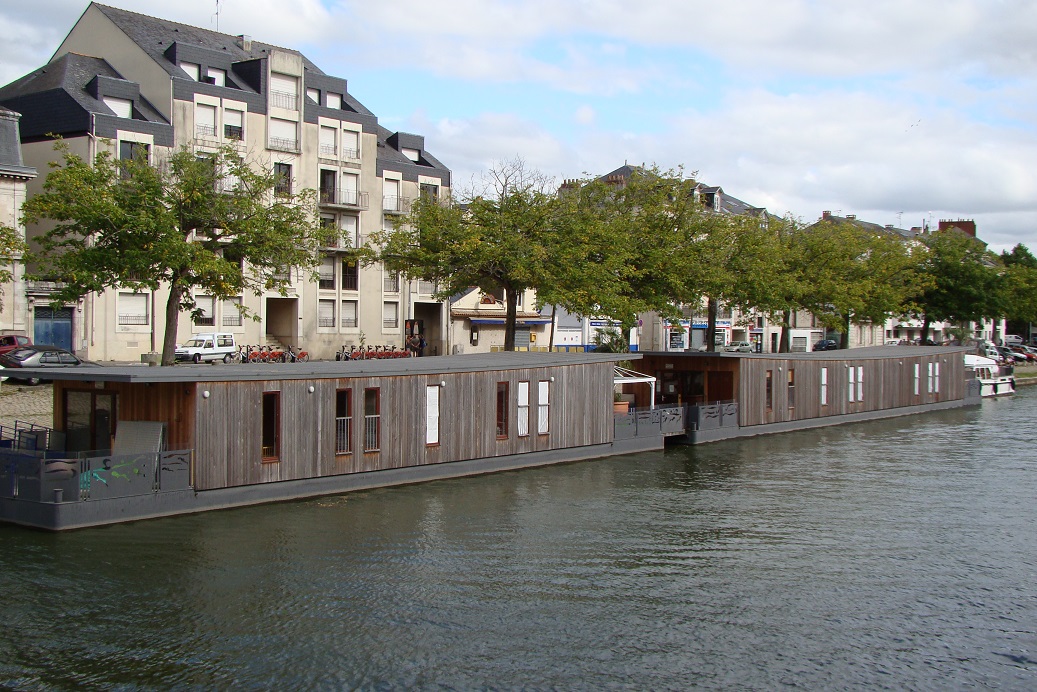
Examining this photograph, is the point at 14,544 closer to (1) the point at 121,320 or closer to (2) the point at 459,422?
(2) the point at 459,422

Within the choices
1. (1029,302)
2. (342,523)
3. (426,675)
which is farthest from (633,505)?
(1029,302)

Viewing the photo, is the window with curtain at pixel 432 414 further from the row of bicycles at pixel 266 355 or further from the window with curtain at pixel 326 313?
the window with curtain at pixel 326 313

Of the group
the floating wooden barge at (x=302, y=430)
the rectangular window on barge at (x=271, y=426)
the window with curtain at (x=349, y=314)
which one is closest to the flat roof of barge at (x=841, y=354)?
the floating wooden barge at (x=302, y=430)

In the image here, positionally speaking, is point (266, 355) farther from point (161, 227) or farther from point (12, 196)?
point (161, 227)

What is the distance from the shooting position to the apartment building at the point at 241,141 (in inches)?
2109

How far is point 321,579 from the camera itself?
19.2 metres

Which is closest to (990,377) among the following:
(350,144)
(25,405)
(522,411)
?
(350,144)

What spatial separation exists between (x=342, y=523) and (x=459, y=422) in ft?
22.8

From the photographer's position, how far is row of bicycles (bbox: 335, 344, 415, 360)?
6110 centimetres

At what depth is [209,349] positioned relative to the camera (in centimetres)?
5484

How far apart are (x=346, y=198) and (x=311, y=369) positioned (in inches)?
1681

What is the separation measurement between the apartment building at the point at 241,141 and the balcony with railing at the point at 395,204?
0.10 metres

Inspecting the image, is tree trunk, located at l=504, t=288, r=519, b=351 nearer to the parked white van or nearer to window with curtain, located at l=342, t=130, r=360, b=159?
the parked white van

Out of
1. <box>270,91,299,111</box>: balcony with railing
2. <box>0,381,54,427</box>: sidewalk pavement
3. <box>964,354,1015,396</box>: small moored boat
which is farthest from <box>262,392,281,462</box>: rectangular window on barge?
<box>964,354,1015,396</box>: small moored boat
